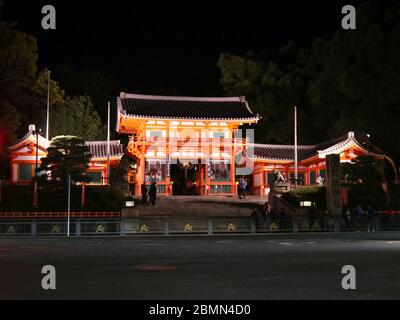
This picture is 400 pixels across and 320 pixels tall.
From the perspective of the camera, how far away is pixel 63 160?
37.7m

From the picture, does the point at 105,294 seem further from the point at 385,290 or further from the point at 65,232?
the point at 65,232

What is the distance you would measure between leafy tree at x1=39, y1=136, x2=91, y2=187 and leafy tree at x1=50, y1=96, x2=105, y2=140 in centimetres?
1911

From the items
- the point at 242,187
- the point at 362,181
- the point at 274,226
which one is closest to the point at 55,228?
the point at 274,226

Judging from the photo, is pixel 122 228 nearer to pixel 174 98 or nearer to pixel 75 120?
pixel 174 98

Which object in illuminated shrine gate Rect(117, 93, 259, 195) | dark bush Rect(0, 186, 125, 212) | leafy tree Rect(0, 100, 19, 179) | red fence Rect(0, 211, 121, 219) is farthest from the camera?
illuminated shrine gate Rect(117, 93, 259, 195)

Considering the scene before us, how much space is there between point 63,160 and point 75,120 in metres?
22.0

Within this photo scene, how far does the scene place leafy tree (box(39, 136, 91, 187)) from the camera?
37.5 meters

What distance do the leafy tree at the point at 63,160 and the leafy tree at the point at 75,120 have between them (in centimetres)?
1911

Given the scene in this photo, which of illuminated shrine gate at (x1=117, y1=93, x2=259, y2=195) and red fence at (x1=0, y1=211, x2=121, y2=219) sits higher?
A: illuminated shrine gate at (x1=117, y1=93, x2=259, y2=195)

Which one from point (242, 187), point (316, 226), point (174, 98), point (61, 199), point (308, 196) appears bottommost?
point (316, 226)

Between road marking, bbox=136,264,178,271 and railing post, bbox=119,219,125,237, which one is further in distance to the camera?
railing post, bbox=119,219,125,237

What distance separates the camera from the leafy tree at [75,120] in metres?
57.3

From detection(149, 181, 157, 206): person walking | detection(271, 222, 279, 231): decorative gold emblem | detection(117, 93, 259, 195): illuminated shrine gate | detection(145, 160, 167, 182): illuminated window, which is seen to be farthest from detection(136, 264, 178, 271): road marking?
detection(145, 160, 167, 182): illuminated window

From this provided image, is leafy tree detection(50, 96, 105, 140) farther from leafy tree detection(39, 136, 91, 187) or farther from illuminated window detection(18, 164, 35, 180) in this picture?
leafy tree detection(39, 136, 91, 187)
